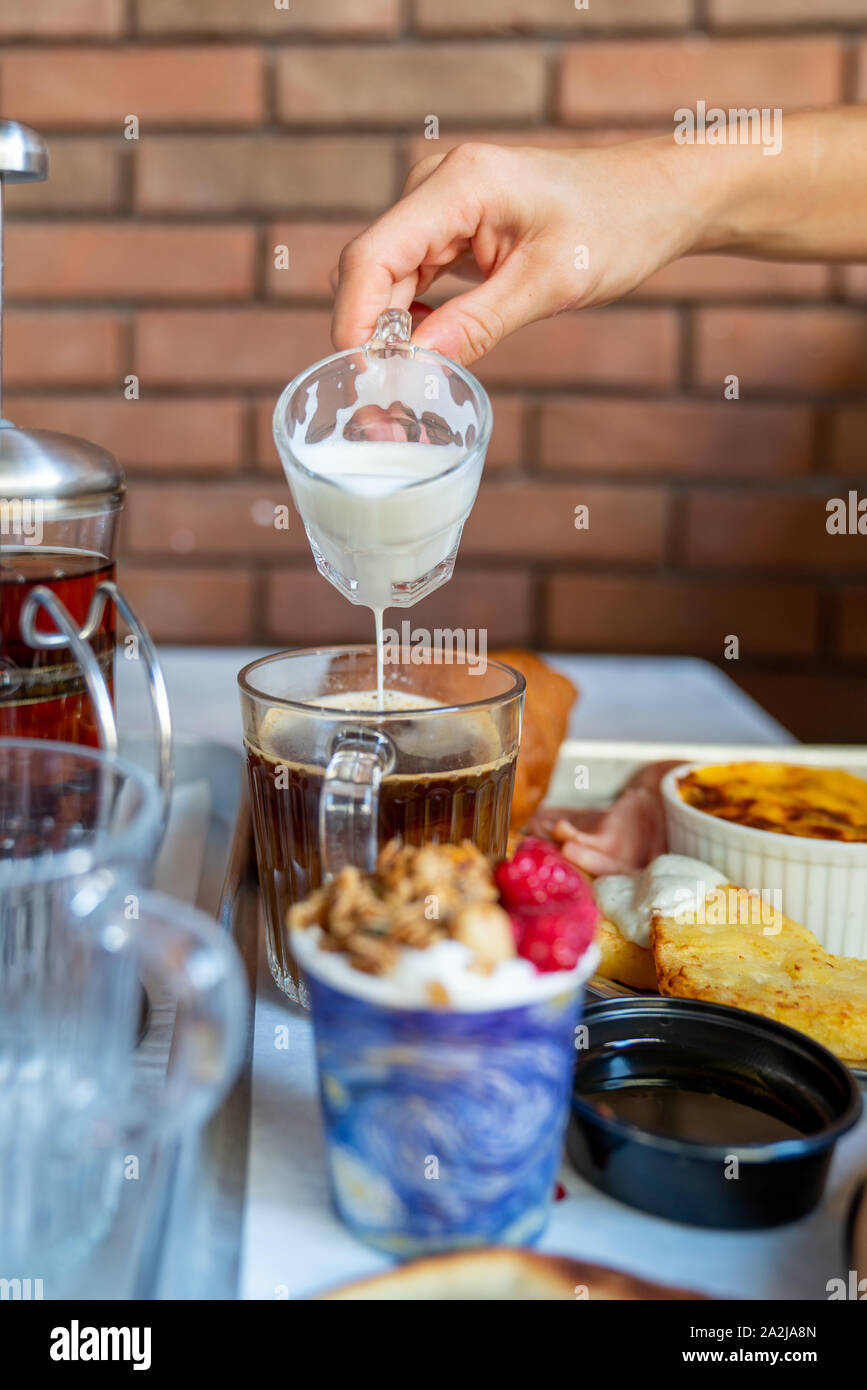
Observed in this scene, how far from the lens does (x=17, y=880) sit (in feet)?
1.13

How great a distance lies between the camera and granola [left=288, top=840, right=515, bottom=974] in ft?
1.26

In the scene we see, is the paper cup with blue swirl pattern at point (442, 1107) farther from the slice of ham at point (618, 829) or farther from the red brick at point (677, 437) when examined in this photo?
the red brick at point (677, 437)

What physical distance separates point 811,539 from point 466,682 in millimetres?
1135

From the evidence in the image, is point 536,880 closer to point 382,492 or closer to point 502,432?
point 382,492

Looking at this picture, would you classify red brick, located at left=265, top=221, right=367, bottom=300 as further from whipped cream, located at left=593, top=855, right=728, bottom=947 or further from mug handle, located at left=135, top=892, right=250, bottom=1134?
mug handle, located at left=135, top=892, right=250, bottom=1134

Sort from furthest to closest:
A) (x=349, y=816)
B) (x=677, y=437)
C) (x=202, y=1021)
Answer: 1. (x=677, y=437)
2. (x=349, y=816)
3. (x=202, y=1021)

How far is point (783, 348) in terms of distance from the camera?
1.57 meters

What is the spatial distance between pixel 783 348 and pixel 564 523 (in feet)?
1.15

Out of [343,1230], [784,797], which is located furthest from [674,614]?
[343,1230]

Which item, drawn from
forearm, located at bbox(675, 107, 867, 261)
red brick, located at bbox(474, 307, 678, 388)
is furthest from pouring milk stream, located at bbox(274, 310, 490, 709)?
red brick, located at bbox(474, 307, 678, 388)

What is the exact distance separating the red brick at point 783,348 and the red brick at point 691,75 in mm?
248

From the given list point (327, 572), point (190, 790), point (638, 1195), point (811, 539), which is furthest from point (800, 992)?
point (811, 539)

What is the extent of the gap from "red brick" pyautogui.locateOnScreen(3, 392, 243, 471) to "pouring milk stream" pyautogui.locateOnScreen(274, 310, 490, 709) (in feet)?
3.23
